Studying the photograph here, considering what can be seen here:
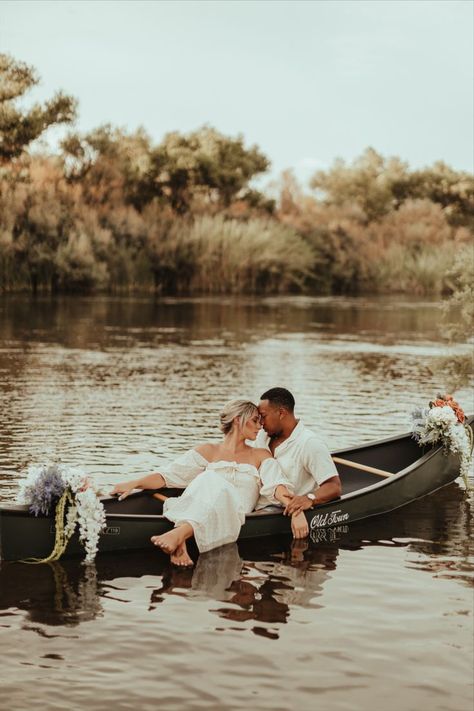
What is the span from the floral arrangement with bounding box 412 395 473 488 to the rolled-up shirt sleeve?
2271 mm

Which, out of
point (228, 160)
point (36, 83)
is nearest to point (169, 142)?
point (228, 160)

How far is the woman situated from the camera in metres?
8.41

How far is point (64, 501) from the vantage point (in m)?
7.73

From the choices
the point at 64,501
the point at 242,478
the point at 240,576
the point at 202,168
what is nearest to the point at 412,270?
the point at 202,168

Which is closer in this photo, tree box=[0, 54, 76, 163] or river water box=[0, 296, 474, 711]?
river water box=[0, 296, 474, 711]

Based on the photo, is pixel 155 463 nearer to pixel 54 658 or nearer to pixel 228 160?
pixel 54 658

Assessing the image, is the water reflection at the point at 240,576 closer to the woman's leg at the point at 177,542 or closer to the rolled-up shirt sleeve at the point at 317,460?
the woman's leg at the point at 177,542

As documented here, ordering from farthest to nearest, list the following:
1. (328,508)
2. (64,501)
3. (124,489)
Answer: (328,508), (124,489), (64,501)

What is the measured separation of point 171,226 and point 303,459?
42.3 metres

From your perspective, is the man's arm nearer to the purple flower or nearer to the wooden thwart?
the wooden thwart

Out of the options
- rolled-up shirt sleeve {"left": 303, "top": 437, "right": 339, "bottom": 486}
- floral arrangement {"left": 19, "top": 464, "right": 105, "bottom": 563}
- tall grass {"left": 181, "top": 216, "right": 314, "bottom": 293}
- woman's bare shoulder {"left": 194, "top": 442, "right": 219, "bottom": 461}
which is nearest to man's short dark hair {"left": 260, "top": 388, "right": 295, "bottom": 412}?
rolled-up shirt sleeve {"left": 303, "top": 437, "right": 339, "bottom": 486}

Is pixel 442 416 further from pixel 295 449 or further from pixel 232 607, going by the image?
pixel 232 607

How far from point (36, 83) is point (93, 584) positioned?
4470cm

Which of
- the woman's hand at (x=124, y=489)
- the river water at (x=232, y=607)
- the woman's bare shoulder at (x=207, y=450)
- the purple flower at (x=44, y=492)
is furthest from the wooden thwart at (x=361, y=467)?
the purple flower at (x=44, y=492)
